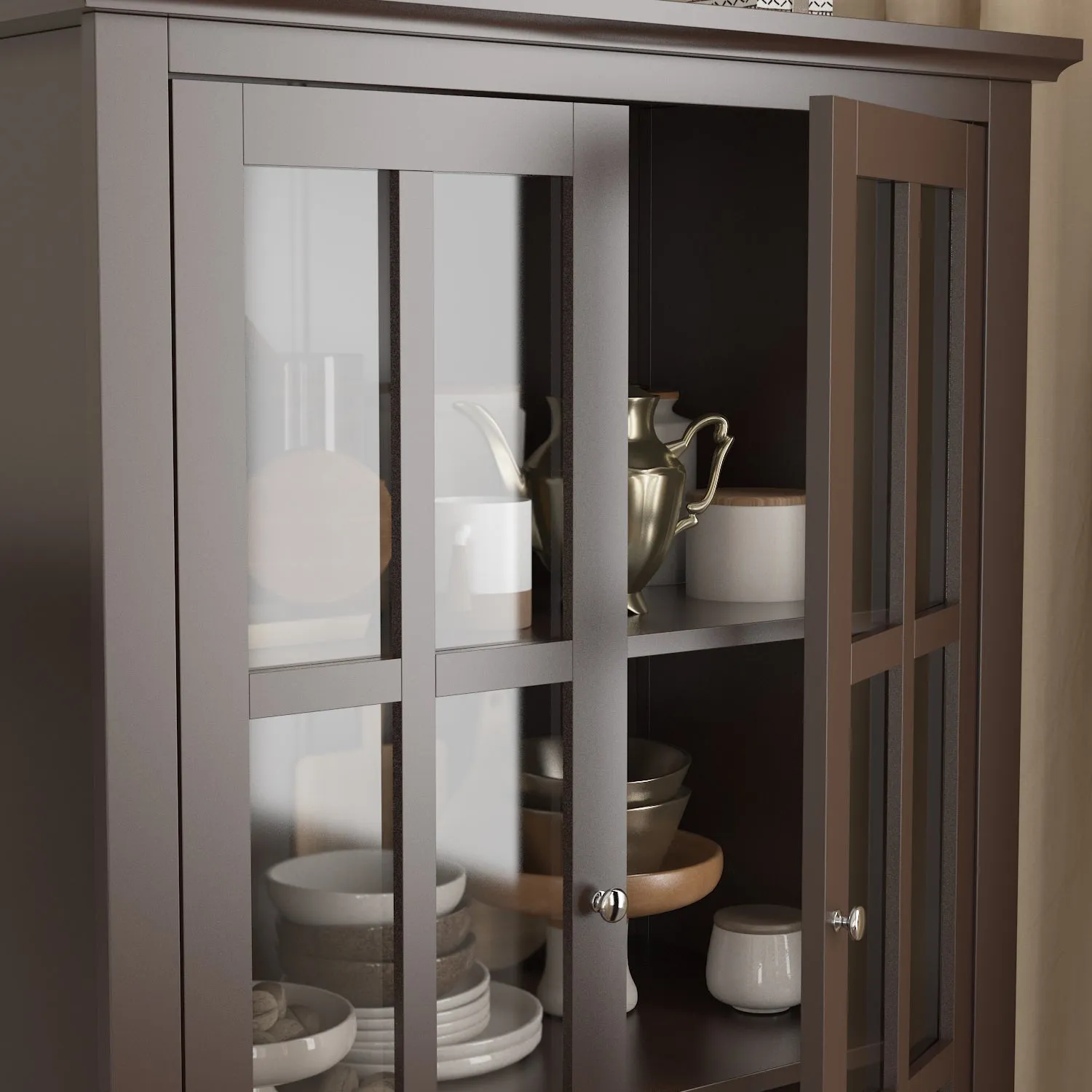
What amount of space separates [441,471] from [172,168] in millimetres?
286

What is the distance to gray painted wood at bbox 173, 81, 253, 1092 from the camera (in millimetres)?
949

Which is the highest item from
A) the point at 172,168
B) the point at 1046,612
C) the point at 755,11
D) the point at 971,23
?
the point at 971,23

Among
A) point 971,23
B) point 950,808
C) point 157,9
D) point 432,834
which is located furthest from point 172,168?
point 971,23

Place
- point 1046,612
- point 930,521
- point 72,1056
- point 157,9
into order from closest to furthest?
point 157,9, point 72,1056, point 930,521, point 1046,612

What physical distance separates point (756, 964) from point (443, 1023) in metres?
0.39

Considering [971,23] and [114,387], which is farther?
[971,23]

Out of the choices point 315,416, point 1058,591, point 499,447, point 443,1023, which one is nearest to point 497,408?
point 499,447

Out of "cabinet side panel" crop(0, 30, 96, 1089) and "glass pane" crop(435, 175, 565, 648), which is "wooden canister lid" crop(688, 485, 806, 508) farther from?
"cabinet side panel" crop(0, 30, 96, 1089)

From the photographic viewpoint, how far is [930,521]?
1.28m


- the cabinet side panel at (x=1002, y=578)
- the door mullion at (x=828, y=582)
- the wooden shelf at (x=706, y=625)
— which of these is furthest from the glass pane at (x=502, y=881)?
the cabinet side panel at (x=1002, y=578)

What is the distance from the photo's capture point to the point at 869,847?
1202 mm

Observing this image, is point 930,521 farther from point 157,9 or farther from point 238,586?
point 157,9

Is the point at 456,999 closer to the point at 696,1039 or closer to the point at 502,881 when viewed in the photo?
the point at 502,881

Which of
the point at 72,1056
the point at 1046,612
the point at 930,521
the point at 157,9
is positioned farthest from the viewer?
the point at 1046,612
